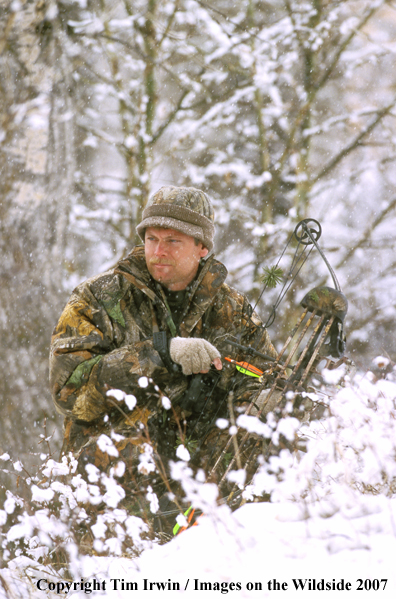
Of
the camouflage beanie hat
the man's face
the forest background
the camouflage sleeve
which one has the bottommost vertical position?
the camouflage sleeve

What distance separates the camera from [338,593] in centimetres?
151

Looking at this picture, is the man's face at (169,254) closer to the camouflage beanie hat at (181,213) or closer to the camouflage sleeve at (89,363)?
the camouflage beanie hat at (181,213)

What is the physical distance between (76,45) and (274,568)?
8.02m

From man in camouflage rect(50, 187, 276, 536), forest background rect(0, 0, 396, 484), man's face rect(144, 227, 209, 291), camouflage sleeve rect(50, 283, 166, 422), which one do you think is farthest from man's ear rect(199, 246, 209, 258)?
forest background rect(0, 0, 396, 484)

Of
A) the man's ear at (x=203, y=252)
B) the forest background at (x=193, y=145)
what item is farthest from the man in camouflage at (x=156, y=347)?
the forest background at (x=193, y=145)

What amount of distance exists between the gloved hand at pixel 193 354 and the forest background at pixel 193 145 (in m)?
4.66

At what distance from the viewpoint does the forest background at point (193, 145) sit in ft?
22.9

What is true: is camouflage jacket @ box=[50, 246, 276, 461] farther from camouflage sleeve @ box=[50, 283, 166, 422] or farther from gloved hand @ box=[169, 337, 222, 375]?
gloved hand @ box=[169, 337, 222, 375]

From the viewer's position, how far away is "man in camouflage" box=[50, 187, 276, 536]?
112 inches

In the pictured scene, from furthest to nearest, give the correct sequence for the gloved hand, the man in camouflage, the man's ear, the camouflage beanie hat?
the man's ear → the camouflage beanie hat → the man in camouflage → the gloved hand

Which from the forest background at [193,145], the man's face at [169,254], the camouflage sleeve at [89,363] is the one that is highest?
the forest background at [193,145]

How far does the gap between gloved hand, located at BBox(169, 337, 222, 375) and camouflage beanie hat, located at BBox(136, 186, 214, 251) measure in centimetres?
80

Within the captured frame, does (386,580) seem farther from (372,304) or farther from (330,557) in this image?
(372,304)

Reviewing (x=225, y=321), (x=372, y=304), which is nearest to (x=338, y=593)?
(x=225, y=321)
